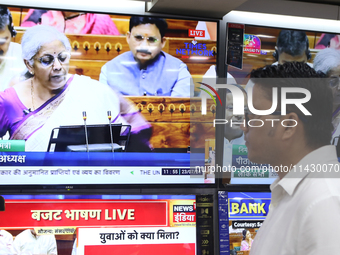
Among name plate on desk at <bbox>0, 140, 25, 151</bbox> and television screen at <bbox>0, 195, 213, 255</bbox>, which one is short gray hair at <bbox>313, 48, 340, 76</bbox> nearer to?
television screen at <bbox>0, 195, 213, 255</bbox>

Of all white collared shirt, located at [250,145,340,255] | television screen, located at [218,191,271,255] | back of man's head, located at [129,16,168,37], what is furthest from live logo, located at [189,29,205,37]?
white collared shirt, located at [250,145,340,255]

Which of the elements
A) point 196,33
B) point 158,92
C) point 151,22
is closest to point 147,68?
point 158,92

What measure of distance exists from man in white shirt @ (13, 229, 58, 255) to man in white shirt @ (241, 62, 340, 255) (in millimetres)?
1675

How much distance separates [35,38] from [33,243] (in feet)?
4.76

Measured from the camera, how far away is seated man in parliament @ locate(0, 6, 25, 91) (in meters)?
2.35

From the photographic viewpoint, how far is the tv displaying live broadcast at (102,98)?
2387 millimetres

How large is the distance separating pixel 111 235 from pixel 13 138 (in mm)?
986

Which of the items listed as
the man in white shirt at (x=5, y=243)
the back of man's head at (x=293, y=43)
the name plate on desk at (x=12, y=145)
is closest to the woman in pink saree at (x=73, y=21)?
the name plate on desk at (x=12, y=145)

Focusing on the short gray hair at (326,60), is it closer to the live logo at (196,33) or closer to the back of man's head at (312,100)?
the live logo at (196,33)

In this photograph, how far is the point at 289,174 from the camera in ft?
3.84

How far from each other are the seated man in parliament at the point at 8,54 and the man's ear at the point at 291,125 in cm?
192

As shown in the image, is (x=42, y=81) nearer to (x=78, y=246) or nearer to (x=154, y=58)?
(x=154, y=58)

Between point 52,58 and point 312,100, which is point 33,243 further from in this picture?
point 312,100

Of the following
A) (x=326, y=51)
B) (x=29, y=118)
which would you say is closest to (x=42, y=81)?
(x=29, y=118)
